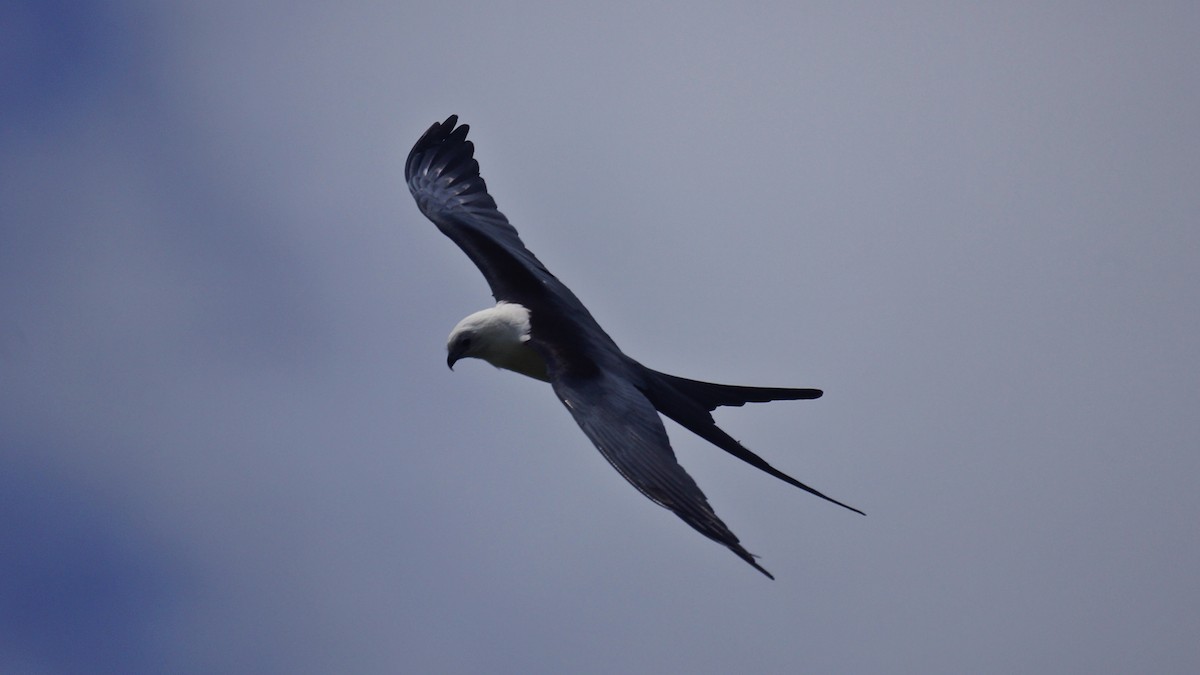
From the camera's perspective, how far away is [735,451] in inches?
400

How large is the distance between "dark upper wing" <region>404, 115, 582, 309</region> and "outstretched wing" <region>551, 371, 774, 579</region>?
181cm

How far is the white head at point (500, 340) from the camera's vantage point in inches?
427

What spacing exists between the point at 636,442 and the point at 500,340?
232cm

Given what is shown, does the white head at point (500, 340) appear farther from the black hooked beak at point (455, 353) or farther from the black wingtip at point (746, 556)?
the black wingtip at point (746, 556)

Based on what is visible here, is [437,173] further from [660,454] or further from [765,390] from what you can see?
[660,454]

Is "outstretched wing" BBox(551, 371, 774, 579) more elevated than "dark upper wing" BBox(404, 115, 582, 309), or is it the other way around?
"dark upper wing" BBox(404, 115, 582, 309)

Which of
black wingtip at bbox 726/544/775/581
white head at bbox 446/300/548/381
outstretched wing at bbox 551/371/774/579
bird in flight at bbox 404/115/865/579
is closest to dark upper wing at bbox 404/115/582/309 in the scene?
bird in flight at bbox 404/115/865/579

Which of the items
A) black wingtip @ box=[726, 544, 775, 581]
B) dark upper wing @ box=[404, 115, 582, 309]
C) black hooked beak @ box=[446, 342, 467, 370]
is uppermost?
dark upper wing @ box=[404, 115, 582, 309]

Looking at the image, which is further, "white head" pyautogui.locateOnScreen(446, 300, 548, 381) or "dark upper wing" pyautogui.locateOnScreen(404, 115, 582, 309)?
"dark upper wing" pyautogui.locateOnScreen(404, 115, 582, 309)

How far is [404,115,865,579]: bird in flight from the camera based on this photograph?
8578 millimetres

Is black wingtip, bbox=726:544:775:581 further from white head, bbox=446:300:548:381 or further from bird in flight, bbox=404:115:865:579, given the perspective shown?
white head, bbox=446:300:548:381

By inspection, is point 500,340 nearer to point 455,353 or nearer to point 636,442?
point 455,353

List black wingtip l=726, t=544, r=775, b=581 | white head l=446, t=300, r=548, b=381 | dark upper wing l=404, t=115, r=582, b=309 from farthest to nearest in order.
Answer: dark upper wing l=404, t=115, r=582, b=309 < white head l=446, t=300, r=548, b=381 < black wingtip l=726, t=544, r=775, b=581

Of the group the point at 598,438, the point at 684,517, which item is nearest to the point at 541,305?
the point at 598,438
